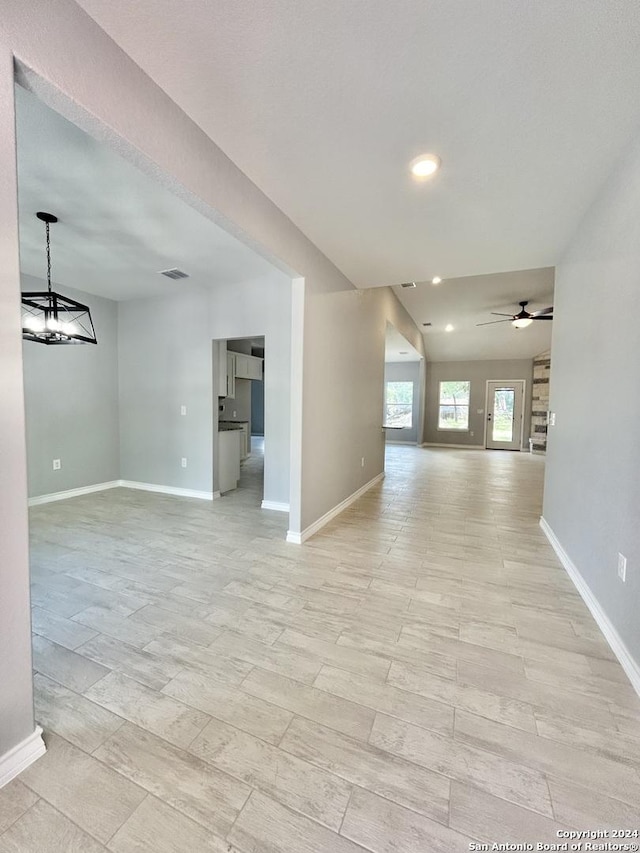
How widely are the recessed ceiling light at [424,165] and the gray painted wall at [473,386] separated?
920 centimetres

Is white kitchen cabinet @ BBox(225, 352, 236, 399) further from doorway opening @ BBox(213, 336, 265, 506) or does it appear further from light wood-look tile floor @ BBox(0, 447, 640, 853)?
light wood-look tile floor @ BBox(0, 447, 640, 853)

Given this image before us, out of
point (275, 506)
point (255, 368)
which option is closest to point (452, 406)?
point (255, 368)

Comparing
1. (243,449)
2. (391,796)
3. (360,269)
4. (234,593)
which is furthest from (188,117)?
(243,449)

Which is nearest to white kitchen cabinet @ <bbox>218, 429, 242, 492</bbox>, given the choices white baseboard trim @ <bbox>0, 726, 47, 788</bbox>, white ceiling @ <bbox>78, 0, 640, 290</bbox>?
white ceiling @ <bbox>78, 0, 640, 290</bbox>

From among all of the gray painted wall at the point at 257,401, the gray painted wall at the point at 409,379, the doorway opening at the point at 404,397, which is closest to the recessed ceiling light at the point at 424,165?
the doorway opening at the point at 404,397

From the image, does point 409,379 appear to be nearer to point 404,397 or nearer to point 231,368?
point 404,397

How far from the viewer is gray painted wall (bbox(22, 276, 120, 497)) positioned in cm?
423

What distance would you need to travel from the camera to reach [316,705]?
4.72 feet

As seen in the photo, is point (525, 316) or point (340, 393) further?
point (525, 316)

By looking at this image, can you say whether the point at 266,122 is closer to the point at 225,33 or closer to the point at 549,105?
the point at 225,33

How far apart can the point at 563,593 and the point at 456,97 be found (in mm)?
2941

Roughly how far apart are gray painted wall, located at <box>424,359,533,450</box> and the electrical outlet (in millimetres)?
9052

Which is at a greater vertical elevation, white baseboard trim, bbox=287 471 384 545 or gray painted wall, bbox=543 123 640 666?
gray painted wall, bbox=543 123 640 666

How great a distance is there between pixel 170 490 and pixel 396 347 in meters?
5.95
